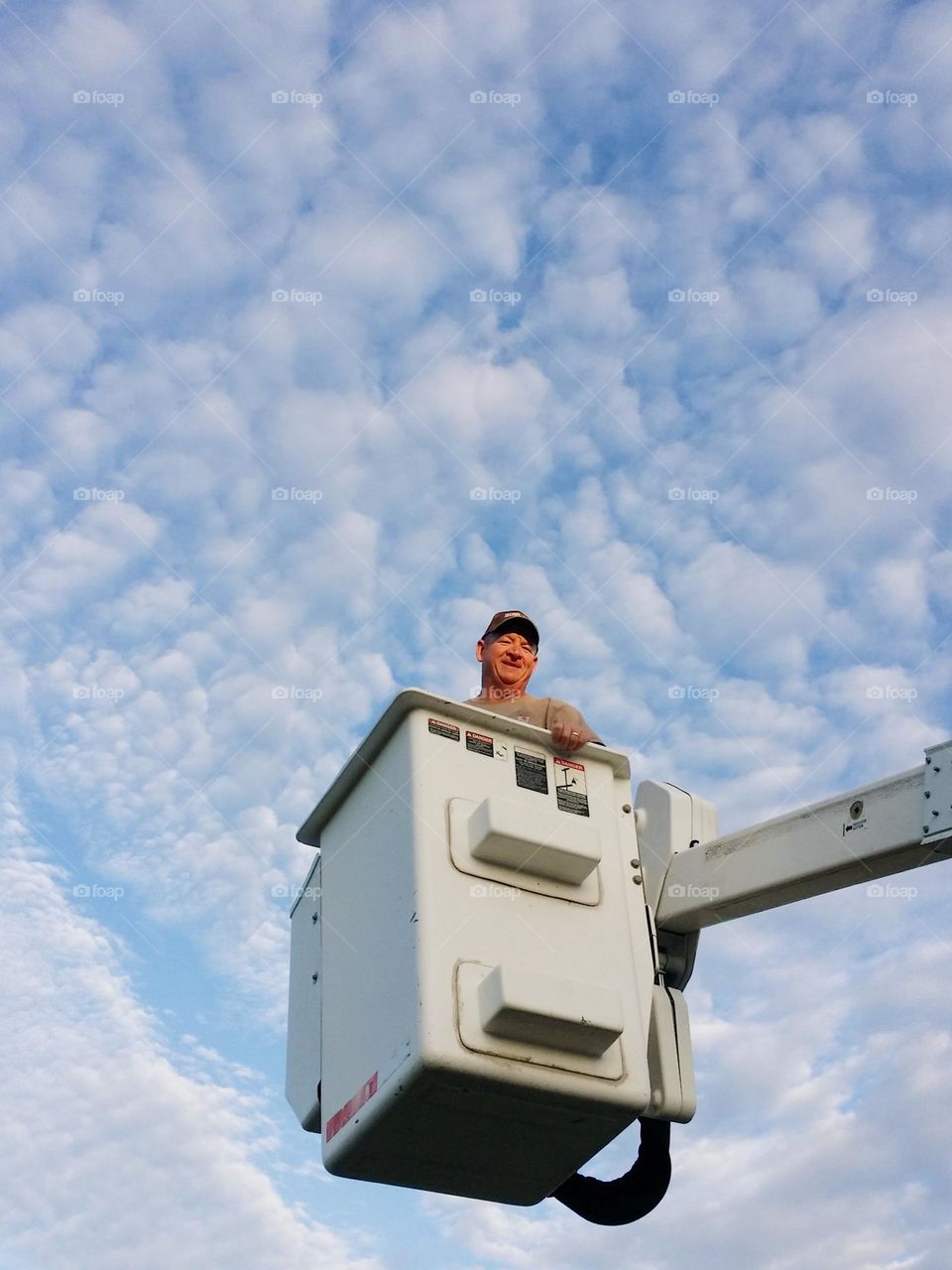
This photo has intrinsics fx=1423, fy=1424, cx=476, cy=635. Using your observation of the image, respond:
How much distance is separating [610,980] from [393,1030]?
0.78 m

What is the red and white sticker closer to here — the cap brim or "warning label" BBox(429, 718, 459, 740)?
"warning label" BBox(429, 718, 459, 740)

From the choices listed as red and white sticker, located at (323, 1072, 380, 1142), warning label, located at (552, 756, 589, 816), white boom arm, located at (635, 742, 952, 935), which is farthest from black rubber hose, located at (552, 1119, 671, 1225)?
warning label, located at (552, 756, 589, 816)

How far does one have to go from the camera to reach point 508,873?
15.5 ft

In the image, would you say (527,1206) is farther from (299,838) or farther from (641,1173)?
(299,838)

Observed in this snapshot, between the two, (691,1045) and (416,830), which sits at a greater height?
(416,830)

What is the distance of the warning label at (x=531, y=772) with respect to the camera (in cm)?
507

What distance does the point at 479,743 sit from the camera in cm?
505

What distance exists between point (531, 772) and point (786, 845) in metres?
0.97

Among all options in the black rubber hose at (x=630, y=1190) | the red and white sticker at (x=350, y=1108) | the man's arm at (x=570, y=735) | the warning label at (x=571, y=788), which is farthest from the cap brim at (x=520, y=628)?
the red and white sticker at (x=350, y=1108)

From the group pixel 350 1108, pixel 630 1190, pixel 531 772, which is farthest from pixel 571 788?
pixel 630 1190

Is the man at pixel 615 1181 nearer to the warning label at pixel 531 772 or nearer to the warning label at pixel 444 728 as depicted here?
the warning label at pixel 531 772

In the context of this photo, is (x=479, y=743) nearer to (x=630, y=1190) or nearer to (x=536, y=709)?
(x=536, y=709)

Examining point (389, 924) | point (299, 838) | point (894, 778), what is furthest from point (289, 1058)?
point (894, 778)

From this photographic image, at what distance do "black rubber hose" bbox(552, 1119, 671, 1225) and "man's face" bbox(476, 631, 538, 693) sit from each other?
6.04 ft
